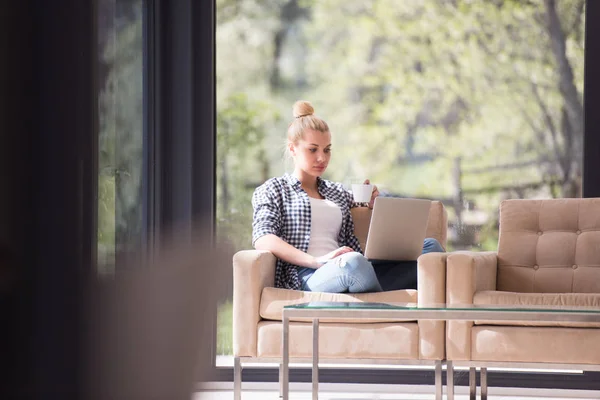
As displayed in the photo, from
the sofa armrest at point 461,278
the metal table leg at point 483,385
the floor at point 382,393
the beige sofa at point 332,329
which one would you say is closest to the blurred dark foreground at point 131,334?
the beige sofa at point 332,329

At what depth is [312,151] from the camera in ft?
12.7

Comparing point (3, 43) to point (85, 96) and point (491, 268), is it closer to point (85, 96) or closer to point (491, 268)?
point (85, 96)

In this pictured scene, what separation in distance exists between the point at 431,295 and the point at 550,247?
741 millimetres

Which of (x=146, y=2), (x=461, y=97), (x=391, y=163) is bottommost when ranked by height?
(x=391, y=163)

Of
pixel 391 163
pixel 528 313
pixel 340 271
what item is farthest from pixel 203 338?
pixel 391 163

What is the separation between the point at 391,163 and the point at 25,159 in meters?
4.37

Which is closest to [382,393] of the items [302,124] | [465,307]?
[302,124]

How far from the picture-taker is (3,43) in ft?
0.54

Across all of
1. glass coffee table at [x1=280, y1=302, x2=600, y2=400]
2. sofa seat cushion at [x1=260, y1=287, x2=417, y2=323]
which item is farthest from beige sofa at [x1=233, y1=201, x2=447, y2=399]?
glass coffee table at [x1=280, y1=302, x2=600, y2=400]

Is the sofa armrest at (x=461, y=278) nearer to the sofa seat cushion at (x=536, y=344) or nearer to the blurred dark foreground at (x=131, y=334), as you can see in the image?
the sofa seat cushion at (x=536, y=344)

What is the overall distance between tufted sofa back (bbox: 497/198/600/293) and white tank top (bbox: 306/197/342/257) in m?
0.75

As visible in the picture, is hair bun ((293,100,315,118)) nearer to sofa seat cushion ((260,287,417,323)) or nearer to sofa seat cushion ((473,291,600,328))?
sofa seat cushion ((260,287,417,323))

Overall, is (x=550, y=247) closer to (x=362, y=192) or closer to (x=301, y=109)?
(x=362, y=192)

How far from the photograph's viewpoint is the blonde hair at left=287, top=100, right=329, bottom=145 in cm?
389
